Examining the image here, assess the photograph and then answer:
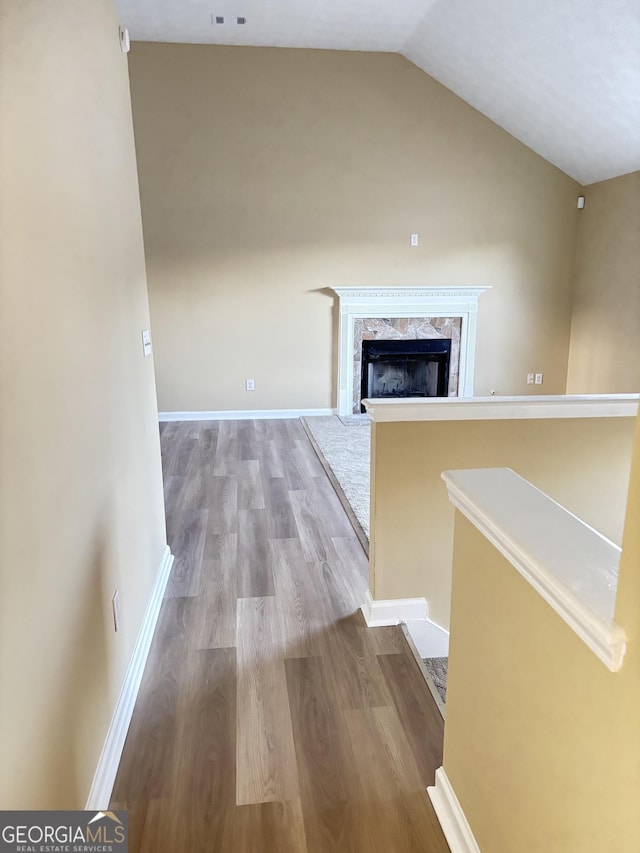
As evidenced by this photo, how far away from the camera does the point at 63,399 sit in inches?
56.2

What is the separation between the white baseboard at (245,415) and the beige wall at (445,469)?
12.4ft

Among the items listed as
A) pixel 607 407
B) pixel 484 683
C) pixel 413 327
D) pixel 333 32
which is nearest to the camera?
pixel 484 683

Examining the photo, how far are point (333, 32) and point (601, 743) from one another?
18.9ft

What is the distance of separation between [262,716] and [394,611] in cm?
74

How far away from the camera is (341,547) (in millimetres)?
3146

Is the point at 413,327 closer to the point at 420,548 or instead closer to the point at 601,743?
the point at 420,548

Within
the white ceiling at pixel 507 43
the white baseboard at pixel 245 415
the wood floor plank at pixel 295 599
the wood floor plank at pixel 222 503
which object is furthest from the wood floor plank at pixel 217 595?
the white ceiling at pixel 507 43

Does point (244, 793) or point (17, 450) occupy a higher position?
point (17, 450)

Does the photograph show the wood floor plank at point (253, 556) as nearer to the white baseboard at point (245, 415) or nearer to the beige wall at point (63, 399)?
the beige wall at point (63, 399)

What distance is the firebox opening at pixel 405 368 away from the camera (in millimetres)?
6055

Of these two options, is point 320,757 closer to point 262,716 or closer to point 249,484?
point 262,716

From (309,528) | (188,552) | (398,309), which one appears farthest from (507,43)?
(188,552)

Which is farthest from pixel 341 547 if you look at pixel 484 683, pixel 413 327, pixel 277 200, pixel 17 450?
pixel 277 200

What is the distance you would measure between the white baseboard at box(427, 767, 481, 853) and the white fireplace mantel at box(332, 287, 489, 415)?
4670mm
